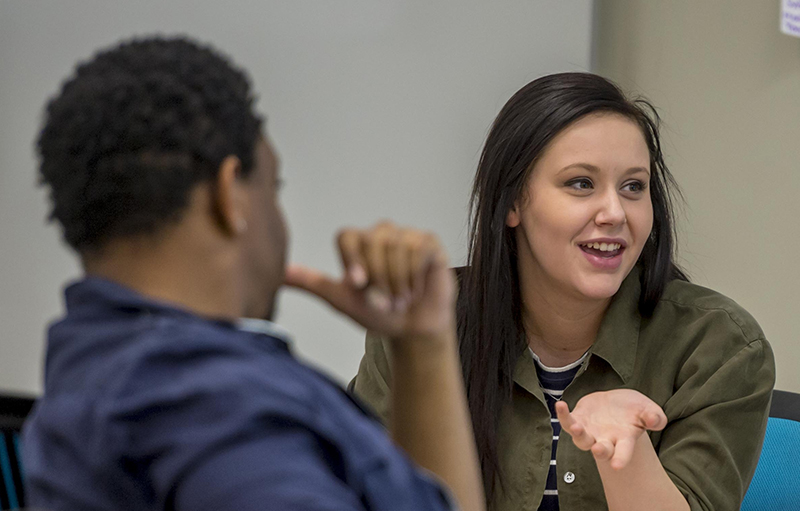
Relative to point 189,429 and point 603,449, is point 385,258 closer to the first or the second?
point 189,429

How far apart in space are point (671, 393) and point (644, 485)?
0.86ft

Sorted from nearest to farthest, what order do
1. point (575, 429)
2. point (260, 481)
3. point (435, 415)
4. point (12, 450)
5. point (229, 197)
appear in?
point (260, 481), point (229, 197), point (435, 415), point (12, 450), point (575, 429)

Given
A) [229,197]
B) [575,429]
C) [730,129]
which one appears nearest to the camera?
[229,197]

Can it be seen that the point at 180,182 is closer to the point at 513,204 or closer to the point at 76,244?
the point at 76,244

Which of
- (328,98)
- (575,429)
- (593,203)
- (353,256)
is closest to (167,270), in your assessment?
(353,256)

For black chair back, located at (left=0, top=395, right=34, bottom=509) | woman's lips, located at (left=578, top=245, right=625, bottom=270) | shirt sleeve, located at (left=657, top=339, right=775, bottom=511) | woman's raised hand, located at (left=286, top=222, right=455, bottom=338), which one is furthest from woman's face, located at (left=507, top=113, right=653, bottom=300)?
black chair back, located at (left=0, top=395, right=34, bottom=509)

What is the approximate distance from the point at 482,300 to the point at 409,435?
897 mm

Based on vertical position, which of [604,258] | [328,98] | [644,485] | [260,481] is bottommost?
[644,485]

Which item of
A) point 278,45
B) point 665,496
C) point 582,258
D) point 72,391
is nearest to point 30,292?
point 278,45

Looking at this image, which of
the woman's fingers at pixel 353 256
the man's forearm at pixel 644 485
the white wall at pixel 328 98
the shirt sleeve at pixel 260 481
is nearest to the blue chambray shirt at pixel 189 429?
Result: the shirt sleeve at pixel 260 481

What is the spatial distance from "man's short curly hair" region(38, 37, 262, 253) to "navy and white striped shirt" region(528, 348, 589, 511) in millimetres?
1036

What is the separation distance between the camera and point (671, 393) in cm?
149

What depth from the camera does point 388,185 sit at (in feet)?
7.73

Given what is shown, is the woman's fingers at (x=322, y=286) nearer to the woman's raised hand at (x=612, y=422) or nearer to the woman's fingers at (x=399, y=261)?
the woman's fingers at (x=399, y=261)
